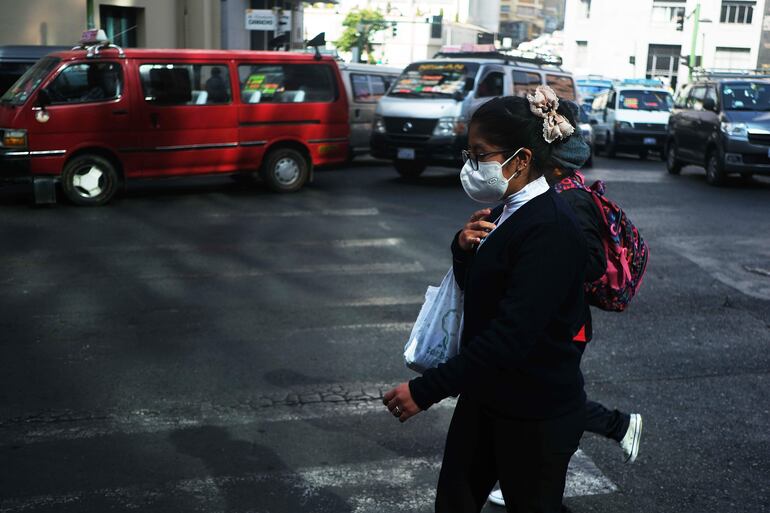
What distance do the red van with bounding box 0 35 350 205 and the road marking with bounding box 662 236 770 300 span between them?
A: 19.3 feet

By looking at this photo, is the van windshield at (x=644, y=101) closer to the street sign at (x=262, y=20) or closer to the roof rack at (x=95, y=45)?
the street sign at (x=262, y=20)

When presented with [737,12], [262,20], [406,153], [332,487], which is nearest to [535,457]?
[332,487]

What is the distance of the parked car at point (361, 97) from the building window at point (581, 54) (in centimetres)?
5947

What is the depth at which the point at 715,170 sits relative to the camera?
1628cm

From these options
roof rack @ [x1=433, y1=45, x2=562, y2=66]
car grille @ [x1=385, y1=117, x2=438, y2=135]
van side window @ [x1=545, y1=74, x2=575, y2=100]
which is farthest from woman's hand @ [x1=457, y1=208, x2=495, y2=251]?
van side window @ [x1=545, y1=74, x2=575, y2=100]

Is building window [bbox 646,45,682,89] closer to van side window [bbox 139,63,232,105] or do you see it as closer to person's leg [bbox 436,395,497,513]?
van side window [bbox 139,63,232,105]

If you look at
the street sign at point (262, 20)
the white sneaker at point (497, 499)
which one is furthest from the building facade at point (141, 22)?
the white sneaker at point (497, 499)

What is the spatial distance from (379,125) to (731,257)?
7476 millimetres

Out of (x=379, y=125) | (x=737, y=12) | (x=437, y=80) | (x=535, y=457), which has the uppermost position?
(x=737, y=12)

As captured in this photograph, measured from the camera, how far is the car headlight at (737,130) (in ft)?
51.2

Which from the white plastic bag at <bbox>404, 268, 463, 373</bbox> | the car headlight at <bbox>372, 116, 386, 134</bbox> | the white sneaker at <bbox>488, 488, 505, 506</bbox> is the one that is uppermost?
the white plastic bag at <bbox>404, 268, 463, 373</bbox>

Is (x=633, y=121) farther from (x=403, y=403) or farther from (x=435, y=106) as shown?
(x=403, y=403)

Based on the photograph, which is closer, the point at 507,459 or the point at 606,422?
the point at 507,459

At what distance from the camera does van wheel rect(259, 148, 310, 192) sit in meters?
14.0
